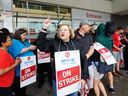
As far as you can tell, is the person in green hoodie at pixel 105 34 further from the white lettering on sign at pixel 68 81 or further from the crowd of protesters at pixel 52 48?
the white lettering on sign at pixel 68 81

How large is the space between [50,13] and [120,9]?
7.18 metres

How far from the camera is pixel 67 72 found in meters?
3.96

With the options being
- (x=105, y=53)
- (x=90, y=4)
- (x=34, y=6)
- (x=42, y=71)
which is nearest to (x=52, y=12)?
(x=34, y=6)

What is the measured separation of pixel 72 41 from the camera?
4.01m

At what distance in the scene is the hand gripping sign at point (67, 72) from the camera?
12.5ft

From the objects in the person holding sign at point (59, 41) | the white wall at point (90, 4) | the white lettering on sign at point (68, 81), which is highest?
the white wall at point (90, 4)

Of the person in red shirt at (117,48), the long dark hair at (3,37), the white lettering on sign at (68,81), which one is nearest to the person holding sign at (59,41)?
the white lettering on sign at (68,81)

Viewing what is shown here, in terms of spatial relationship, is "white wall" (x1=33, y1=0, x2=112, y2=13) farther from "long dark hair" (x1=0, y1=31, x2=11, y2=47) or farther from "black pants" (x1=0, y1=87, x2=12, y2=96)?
"black pants" (x1=0, y1=87, x2=12, y2=96)

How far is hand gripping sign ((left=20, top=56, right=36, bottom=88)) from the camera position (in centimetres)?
495

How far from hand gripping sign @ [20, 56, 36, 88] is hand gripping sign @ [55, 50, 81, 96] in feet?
4.25

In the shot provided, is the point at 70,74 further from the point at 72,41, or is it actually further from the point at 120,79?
the point at 120,79

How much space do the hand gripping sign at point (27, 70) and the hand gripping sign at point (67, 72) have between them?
4.25 feet

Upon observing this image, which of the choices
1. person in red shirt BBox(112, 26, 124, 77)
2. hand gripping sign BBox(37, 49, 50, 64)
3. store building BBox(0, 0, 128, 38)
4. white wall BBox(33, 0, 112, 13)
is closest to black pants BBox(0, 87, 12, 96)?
store building BBox(0, 0, 128, 38)

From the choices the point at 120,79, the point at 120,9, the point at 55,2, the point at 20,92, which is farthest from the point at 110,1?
the point at 20,92
